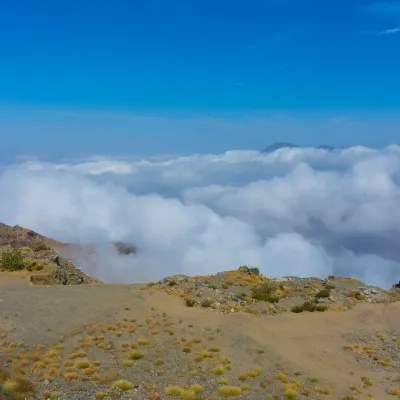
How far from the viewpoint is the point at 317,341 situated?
24.6 meters

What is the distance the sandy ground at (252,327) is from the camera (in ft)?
65.9

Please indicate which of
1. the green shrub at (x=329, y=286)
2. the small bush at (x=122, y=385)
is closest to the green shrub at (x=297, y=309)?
the green shrub at (x=329, y=286)

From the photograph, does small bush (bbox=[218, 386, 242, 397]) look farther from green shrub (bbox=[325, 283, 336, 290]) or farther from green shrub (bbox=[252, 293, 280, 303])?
green shrub (bbox=[325, 283, 336, 290])

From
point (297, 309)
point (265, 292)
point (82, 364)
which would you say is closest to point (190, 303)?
point (265, 292)

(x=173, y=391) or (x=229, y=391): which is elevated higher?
(x=229, y=391)

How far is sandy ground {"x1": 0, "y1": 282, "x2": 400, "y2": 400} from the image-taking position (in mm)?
20094

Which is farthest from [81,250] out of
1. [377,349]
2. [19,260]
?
[377,349]

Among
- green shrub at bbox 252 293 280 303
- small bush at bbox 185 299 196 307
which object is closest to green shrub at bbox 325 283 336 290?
green shrub at bbox 252 293 280 303

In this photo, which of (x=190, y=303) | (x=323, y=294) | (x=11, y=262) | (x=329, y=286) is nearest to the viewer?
(x=190, y=303)

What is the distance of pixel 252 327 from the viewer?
2617 cm

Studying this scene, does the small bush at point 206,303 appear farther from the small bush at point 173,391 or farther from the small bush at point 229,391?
the small bush at point 173,391

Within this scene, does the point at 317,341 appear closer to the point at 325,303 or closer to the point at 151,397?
the point at 325,303

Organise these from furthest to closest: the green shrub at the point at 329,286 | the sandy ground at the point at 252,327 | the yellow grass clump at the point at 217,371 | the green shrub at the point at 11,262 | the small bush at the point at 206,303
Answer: the green shrub at the point at 11,262 → the green shrub at the point at 329,286 → the small bush at the point at 206,303 → the sandy ground at the point at 252,327 → the yellow grass clump at the point at 217,371

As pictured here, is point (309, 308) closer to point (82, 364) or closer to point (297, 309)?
point (297, 309)
